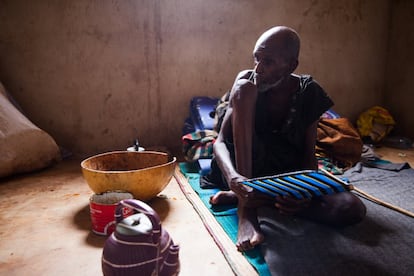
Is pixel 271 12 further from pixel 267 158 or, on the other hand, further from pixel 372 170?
pixel 267 158

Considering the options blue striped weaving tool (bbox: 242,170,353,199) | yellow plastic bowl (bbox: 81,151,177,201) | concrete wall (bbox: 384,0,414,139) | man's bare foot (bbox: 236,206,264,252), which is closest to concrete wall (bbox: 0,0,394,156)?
concrete wall (bbox: 384,0,414,139)

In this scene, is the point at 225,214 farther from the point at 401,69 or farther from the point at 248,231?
the point at 401,69

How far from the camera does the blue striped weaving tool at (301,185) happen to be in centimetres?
110

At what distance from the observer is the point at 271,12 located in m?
3.16

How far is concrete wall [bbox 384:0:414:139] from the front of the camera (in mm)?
3418

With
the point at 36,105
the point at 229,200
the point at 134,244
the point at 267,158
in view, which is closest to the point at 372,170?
the point at 267,158

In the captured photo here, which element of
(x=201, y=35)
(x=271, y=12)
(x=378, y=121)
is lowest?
(x=378, y=121)

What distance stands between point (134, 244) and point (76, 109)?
7.31ft

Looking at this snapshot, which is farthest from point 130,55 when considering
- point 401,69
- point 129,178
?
point 401,69

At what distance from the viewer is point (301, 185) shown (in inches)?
45.2

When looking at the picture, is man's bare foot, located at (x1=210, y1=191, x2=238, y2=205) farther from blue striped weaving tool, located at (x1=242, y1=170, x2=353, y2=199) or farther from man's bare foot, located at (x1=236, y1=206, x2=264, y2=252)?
blue striped weaving tool, located at (x1=242, y1=170, x2=353, y2=199)

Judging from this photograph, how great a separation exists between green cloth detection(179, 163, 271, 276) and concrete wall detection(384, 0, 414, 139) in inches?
103

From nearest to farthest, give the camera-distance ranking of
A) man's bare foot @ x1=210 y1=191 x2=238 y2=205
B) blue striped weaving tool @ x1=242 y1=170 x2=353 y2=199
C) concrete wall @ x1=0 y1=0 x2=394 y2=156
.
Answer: blue striped weaving tool @ x1=242 y1=170 x2=353 y2=199
man's bare foot @ x1=210 y1=191 x2=238 y2=205
concrete wall @ x1=0 y1=0 x2=394 y2=156

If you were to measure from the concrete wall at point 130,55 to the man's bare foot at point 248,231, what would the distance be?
179cm
